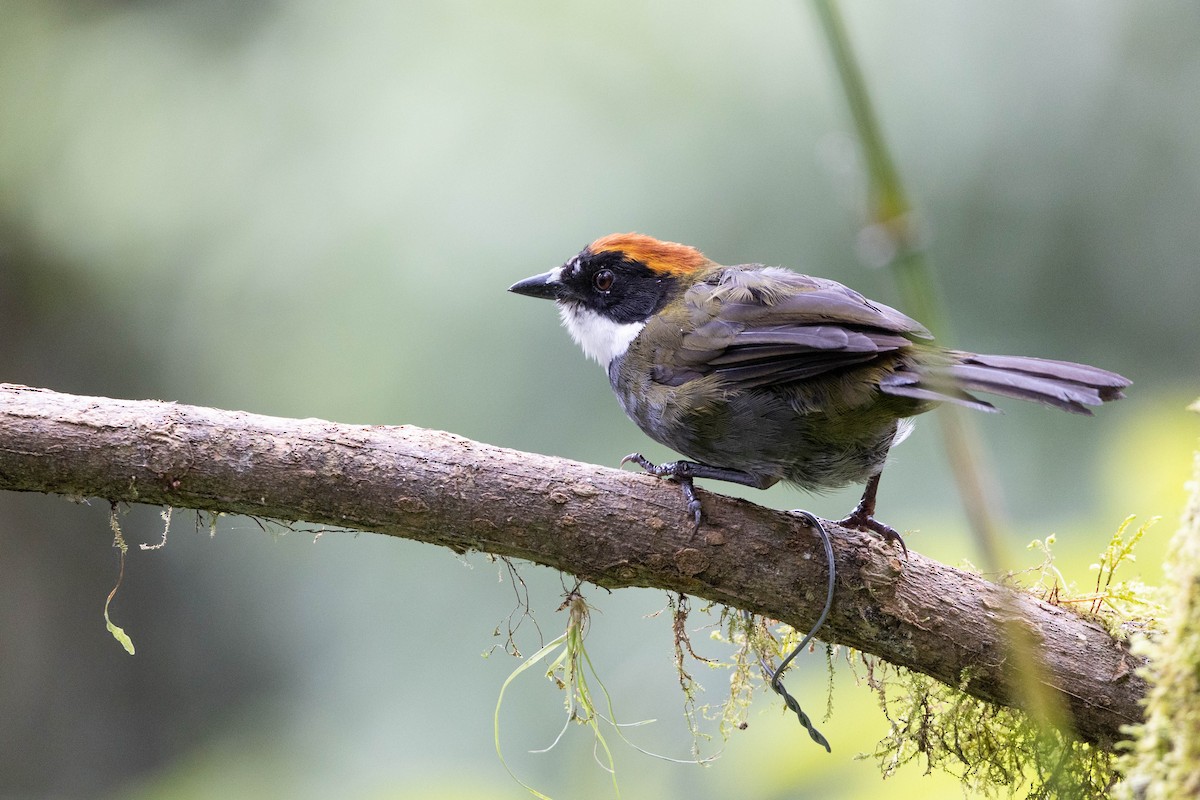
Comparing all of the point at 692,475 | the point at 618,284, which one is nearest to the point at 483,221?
the point at 618,284

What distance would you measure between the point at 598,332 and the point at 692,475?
3.53 ft

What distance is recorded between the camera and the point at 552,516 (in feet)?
7.84

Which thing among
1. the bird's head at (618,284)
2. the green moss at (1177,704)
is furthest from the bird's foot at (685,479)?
the green moss at (1177,704)

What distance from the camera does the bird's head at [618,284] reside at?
353 centimetres

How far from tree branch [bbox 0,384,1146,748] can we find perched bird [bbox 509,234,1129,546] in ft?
0.60

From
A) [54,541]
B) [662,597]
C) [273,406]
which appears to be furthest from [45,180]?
[662,597]

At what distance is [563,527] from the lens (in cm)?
239

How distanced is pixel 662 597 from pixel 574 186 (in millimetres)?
2111

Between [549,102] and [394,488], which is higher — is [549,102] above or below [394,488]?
above

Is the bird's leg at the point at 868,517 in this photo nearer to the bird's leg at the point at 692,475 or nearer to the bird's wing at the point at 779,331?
the bird's leg at the point at 692,475

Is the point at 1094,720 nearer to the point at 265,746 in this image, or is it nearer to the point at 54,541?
the point at 265,746

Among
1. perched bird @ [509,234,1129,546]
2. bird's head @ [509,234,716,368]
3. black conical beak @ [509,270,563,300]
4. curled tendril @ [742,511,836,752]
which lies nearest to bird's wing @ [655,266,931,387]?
perched bird @ [509,234,1129,546]

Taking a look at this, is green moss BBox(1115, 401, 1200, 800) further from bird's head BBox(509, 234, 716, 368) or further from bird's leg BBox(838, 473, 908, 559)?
bird's head BBox(509, 234, 716, 368)

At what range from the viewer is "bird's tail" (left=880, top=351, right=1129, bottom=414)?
211cm
